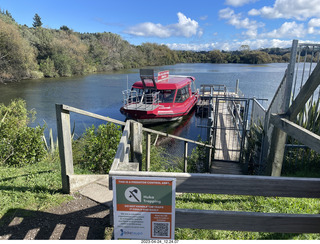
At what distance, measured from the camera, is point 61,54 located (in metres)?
45.5

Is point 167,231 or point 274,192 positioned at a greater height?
point 274,192

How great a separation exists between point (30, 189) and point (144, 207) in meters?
2.46

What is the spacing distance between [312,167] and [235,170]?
3202mm

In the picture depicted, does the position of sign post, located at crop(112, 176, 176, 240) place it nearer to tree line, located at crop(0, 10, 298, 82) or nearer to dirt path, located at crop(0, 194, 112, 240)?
dirt path, located at crop(0, 194, 112, 240)

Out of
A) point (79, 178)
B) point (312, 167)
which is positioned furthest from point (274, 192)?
point (312, 167)

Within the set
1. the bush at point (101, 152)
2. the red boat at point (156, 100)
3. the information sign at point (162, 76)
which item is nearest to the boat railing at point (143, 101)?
the red boat at point (156, 100)

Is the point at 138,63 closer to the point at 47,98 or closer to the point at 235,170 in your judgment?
the point at 47,98

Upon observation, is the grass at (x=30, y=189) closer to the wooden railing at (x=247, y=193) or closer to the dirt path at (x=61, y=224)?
the dirt path at (x=61, y=224)

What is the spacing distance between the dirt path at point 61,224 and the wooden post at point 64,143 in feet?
1.24

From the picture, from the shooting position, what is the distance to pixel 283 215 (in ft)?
6.32

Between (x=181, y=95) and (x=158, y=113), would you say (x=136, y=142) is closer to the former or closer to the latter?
(x=158, y=113)

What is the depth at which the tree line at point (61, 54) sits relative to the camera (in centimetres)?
3284

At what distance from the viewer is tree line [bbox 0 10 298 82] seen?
1293 inches

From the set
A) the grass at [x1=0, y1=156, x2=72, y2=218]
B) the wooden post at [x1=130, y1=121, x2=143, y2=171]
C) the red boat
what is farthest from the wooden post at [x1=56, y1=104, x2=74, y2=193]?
the red boat
